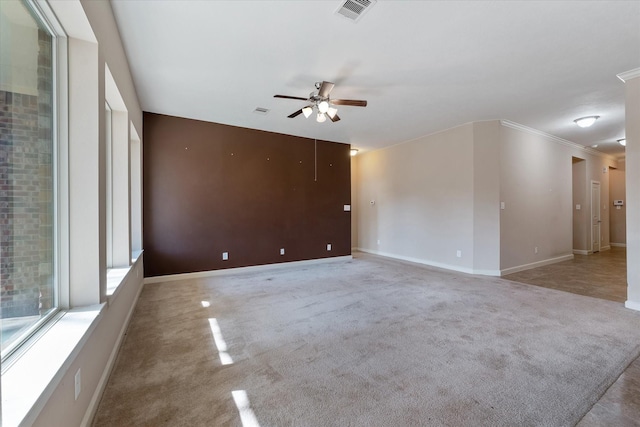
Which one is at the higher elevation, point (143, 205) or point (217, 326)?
point (143, 205)

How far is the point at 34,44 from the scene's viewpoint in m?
1.52

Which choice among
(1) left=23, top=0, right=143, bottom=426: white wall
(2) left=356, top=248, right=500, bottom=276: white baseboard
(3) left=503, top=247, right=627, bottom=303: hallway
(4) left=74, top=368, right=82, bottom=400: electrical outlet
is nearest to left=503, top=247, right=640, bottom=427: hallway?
(3) left=503, top=247, right=627, bottom=303: hallway

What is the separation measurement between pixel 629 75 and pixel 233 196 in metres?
5.69

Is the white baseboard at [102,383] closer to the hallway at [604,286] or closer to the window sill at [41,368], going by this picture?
the window sill at [41,368]

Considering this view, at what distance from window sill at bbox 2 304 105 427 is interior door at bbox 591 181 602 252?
33.3ft

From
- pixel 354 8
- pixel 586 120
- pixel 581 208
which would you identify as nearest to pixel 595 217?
pixel 581 208

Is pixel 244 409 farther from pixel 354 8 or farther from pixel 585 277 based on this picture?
pixel 585 277

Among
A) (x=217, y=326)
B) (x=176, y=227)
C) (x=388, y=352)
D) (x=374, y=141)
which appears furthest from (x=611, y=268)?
(x=176, y=227)

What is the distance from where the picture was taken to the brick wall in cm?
124

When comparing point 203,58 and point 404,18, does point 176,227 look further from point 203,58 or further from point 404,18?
point 404,18

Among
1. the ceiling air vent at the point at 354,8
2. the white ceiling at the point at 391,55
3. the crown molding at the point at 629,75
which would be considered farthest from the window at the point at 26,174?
the crown molding at the point at 629,75

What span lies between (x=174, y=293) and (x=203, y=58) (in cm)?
304

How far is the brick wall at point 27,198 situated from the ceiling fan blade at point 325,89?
7.24ft

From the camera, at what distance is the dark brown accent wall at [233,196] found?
4.55 meters
